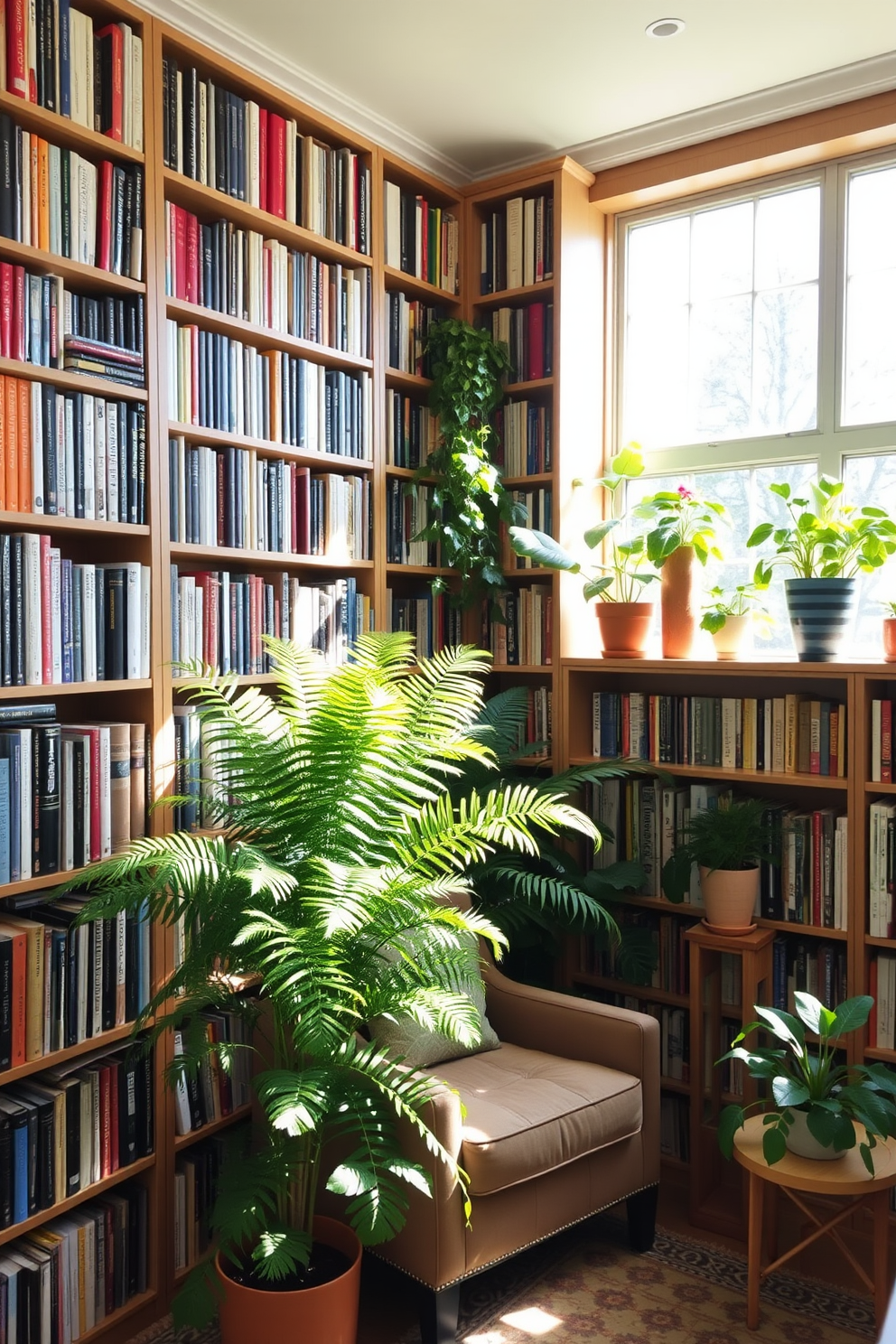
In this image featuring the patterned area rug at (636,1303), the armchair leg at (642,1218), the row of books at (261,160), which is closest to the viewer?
the patterned area rug at (636,1303)

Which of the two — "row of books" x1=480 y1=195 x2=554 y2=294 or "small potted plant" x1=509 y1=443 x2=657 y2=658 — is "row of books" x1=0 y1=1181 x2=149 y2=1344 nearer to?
"small potted plant" x1=509 y1=443 x2=657 y2=658

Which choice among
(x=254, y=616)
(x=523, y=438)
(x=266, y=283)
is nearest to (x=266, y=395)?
(x=266, y=283)

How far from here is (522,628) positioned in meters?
3.25

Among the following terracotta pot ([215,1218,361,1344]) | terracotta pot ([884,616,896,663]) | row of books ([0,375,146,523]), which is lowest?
terracotta pot ([215,1218,361,1344])

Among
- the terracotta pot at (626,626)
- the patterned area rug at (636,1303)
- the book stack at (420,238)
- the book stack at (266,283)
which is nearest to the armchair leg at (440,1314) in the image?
the patterned area rug at (636,1303)

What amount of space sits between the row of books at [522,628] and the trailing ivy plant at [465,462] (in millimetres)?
98

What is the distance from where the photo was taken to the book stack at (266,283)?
7.94 feet

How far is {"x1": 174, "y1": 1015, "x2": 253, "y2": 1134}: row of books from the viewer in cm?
242

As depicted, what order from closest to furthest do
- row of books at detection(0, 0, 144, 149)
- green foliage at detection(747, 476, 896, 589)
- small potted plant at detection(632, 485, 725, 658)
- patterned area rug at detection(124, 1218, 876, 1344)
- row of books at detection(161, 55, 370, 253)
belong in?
1. row of books at detection(0, 0, 144, 149)
2. patterned area rug at detection(124, 1218, 876, 1344)
3. row of books at detection(161, 55, 370, 253)
4. green foliage at detection(747, 476, 896, 589)
5. small potted plant at detection(632, 485, 725, 658)

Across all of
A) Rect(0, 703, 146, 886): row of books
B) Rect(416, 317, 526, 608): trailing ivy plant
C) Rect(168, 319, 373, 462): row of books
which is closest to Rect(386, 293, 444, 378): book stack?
Rect(416, 317, 526, 608): trailing ivy plant

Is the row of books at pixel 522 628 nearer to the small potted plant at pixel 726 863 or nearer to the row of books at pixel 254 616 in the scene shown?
the row of books at pixel 254 616

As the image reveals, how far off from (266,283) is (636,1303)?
8.12 ft

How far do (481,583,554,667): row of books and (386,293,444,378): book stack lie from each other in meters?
0.71

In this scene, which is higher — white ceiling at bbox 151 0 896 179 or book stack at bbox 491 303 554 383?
white ceiling at bbox 151 0 896 179
